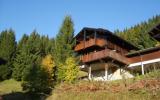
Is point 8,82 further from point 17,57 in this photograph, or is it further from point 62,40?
point 62,40

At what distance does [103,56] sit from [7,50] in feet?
72.7

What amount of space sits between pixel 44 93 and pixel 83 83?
5306mm

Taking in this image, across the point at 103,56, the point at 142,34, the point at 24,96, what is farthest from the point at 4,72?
the point at 142,34

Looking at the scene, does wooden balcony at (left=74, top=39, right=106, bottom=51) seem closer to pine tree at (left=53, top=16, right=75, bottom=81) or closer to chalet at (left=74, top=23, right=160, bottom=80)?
chalet at (left=74, top=23, right=160, bottom=80)

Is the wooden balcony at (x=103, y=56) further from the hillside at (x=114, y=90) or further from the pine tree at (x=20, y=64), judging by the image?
the pine tree at (x=20, y=64)

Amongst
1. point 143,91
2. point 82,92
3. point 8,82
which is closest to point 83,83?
point 82,92

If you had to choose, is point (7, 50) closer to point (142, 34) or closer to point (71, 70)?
point (71, 70)

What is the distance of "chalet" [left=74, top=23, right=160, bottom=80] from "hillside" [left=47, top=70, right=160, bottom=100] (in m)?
9.45

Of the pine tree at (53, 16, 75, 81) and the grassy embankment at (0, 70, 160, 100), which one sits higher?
the pine tree at (53, 16, 75, 81)

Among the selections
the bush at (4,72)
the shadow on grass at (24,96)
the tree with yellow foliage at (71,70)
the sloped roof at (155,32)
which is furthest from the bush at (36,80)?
the sloped roof at (155,32)

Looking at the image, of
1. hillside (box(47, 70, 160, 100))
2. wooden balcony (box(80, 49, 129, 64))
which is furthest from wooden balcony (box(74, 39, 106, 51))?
hillside (box(47, 70, 160, 100))

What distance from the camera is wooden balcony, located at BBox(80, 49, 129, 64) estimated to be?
40.4 m

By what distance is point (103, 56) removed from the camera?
40531mm

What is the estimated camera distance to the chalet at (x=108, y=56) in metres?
41.0
